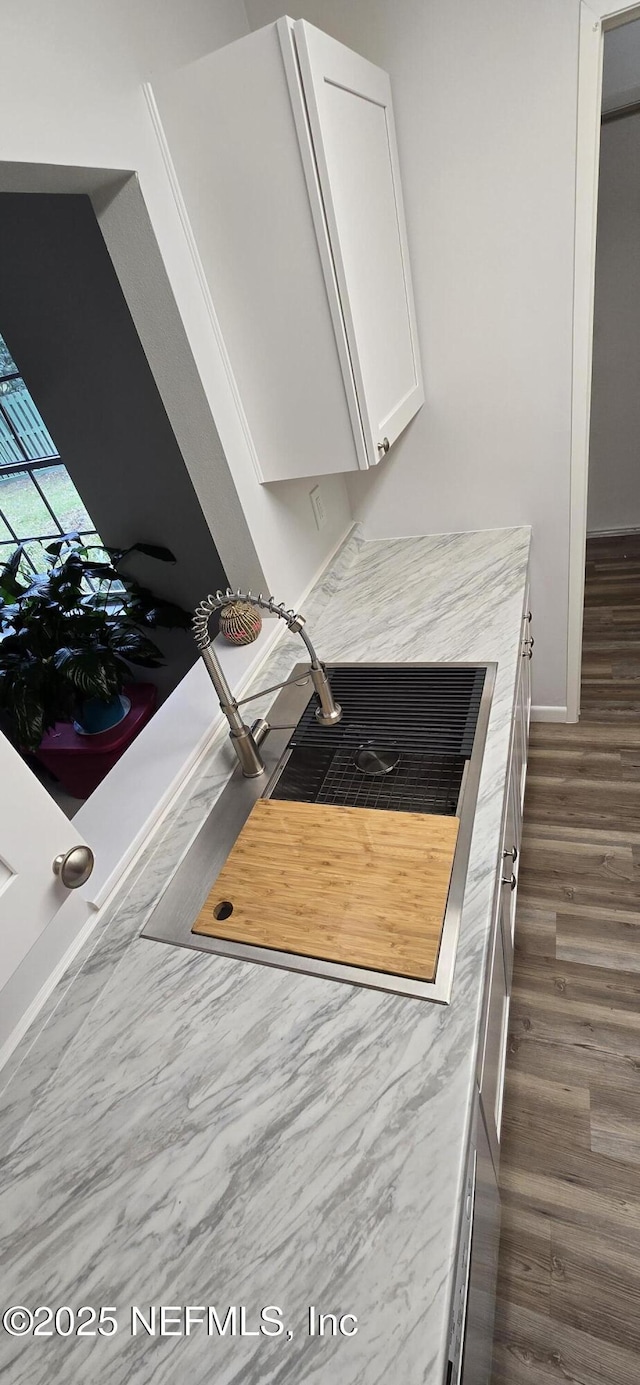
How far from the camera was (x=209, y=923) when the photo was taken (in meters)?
1.03

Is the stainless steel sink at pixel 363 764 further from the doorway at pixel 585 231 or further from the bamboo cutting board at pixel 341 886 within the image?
the doorway at pixel 585 231

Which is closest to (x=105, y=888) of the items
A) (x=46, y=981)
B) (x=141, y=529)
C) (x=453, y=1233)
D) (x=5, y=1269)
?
(x=46, y=981)

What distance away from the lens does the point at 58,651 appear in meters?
2.05

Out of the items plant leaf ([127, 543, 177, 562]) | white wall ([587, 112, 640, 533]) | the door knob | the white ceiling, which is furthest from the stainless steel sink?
white wall ([587, 112, 640, 533])

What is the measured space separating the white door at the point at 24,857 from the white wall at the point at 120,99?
90 cm

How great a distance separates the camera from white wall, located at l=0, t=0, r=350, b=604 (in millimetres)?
923

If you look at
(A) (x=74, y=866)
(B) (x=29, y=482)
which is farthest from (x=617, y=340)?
(A) (x=74, y=866)

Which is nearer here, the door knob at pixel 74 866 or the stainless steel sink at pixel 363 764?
the door knob at pixel 74 866

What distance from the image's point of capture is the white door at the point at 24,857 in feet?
2.70

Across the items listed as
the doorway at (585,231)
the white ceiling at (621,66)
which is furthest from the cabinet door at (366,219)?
the white ceiling at (621,66)

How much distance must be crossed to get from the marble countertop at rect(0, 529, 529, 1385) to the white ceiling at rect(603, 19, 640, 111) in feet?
9.80

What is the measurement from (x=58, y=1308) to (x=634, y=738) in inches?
85.6

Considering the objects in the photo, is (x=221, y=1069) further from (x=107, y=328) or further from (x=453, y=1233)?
(x=107, y=328)

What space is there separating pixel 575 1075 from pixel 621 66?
11.6ft
